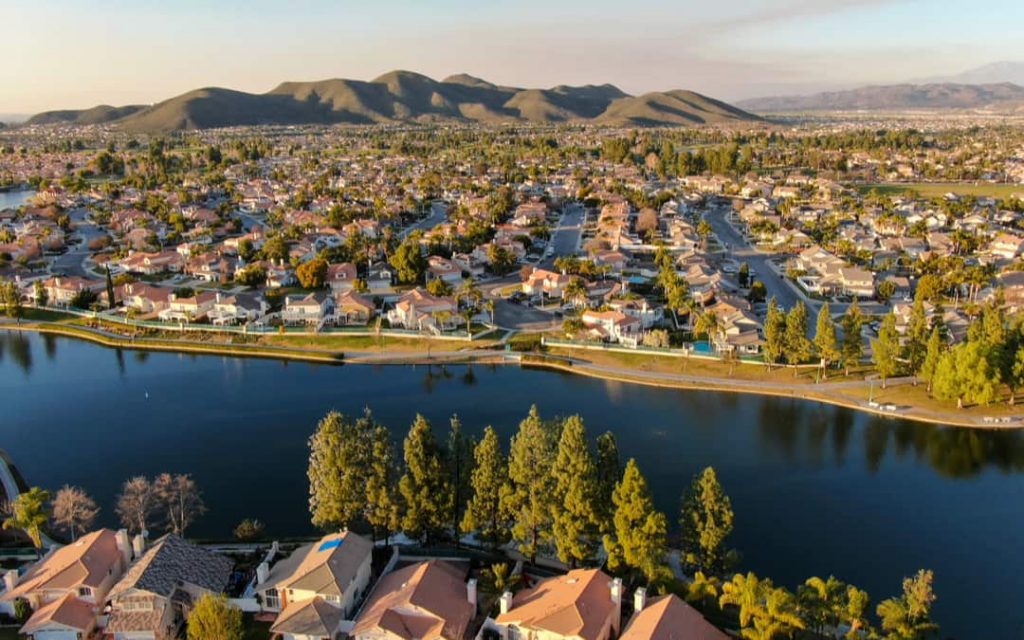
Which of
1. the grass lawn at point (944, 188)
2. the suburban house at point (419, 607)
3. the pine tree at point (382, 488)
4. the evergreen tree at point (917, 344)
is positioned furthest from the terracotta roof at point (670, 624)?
the grass lawn at point (944, 188)

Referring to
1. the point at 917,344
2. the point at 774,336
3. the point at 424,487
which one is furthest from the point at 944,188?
the point at 424,487

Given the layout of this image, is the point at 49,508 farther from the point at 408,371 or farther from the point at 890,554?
the point at 890,554

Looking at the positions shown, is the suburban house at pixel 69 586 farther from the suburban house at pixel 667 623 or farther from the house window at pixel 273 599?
the suburban house at pixel 667 623

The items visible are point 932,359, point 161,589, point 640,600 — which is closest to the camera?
point 640,600

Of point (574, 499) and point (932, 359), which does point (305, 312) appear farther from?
point (932, 359)

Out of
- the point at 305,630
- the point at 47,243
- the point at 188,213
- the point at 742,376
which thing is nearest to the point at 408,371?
the point at 742,376

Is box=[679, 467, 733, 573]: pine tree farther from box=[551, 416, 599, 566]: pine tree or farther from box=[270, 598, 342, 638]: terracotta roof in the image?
box=[270, 598, 342, 638]: terracotta roof

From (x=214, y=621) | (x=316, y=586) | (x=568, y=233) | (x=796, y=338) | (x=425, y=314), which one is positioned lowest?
(x=316, y=586)
